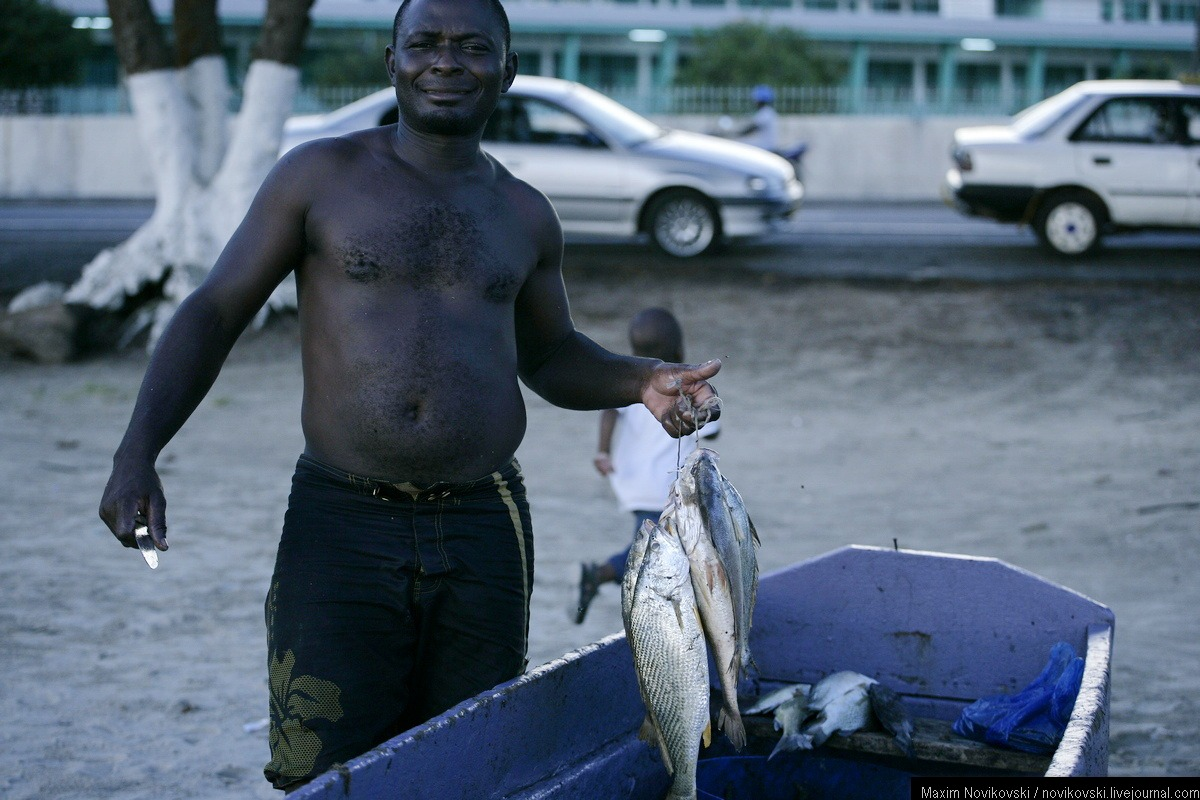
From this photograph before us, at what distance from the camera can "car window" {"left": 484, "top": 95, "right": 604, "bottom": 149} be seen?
1329 centimetres

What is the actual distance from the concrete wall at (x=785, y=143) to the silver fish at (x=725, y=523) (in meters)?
20.2

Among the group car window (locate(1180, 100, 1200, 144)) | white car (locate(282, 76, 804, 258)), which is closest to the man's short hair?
white car (locate(282, 76, 804, 258))

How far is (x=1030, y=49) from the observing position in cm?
4025

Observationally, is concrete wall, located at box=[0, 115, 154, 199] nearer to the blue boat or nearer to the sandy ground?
the sandy ground

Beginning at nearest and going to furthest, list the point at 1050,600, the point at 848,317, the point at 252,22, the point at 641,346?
the point at 1050,600 < the point at 641,346 < the point at 848,317 < the point at 252,22

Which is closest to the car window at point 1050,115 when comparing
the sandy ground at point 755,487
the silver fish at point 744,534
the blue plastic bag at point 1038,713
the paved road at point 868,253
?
the paved road at point 868,253

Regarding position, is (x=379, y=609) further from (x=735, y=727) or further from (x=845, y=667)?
(x=845, y=667)

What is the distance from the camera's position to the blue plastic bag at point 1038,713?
353 centimetres

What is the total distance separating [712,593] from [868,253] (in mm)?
12104

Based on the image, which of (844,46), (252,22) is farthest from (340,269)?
(844,46)

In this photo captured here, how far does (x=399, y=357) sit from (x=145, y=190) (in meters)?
20.8

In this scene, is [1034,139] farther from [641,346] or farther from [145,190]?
[145,190]

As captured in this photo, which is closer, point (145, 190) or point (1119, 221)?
point (1119, 221)

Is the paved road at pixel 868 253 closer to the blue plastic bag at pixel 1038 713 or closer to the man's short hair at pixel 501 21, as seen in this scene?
the blue plastic bag at pixel 1038 713
